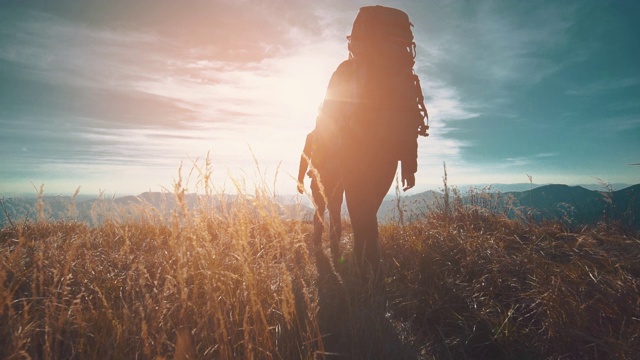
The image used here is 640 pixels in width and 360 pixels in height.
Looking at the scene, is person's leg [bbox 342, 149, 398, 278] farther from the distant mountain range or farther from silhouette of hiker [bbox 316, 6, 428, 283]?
the distant mountain range

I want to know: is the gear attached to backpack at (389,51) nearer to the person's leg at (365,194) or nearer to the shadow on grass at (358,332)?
the person's leg at (365,194)

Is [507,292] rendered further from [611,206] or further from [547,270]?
[611,206]

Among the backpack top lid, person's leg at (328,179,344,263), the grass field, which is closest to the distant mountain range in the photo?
person's leg at (328,179,344,263)

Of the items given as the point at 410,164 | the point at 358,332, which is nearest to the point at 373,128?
the point at 410,164

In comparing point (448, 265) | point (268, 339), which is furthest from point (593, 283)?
point (268, 339)

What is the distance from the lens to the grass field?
74.6 inches

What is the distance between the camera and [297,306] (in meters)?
2.70

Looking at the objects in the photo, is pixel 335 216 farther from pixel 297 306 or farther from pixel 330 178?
pixel 297 306

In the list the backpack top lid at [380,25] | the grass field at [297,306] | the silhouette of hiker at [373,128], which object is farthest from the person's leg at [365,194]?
the backpack top lid at [380,25]

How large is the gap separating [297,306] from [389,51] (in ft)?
8.85

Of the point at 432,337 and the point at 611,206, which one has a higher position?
the point at 611,206

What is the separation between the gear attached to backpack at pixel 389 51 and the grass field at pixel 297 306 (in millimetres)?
1727

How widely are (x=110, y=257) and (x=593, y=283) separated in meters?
4.74

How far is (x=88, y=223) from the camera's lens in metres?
6.94
